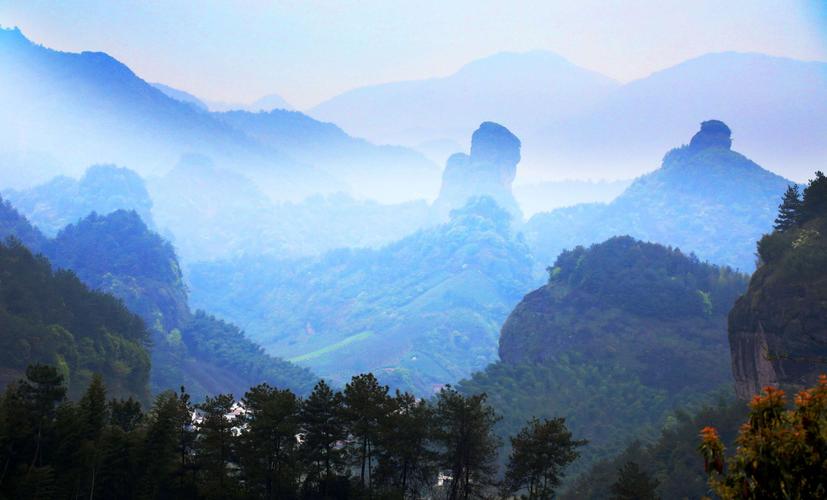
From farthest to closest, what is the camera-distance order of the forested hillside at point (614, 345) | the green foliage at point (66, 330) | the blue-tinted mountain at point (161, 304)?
the blue-tinted mountain at point (161, 304) → the forested hillside at point (614, 345) → the green foliage at point (66, 330)

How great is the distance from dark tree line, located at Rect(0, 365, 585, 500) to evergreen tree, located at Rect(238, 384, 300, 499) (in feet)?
0.22

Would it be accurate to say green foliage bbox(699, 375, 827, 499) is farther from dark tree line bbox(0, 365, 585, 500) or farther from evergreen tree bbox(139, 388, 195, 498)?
evergreen tree bbox(139, 388, 195, 498)

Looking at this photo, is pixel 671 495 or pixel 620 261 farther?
pixel 620 261

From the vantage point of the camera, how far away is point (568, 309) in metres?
141

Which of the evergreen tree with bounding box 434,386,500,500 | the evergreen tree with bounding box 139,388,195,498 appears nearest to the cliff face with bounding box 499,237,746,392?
the evergreen tree with bounding box 434,386,500,500

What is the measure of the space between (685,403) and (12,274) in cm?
10642

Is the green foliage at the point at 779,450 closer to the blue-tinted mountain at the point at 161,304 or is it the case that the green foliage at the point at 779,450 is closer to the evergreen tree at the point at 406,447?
the evergreen tree at the point at 406,447

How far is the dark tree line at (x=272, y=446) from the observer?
40531 millimetres

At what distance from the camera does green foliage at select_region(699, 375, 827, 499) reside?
14.4 meters

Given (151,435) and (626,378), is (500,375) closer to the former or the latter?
(626,378)

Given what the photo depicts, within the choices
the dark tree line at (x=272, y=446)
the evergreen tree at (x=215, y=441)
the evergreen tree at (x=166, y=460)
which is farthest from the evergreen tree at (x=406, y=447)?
the evergreen tree at (x=166, y=460)

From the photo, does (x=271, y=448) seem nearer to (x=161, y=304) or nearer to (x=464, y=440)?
(x=464, y=440)

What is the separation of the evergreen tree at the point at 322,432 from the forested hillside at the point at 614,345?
178 feet

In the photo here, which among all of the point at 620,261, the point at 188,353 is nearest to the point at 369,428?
the point at 620,261
